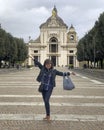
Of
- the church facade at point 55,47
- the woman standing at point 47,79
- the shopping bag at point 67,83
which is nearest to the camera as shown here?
the woman standing at point 47,79

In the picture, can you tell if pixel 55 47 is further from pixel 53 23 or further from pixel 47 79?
pixel 47 79

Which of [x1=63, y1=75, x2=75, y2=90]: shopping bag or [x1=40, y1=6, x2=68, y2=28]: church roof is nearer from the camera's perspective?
[x1=63, y1=75, x2=75, y2=90]: shopping bag

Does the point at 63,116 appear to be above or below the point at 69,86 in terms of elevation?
below

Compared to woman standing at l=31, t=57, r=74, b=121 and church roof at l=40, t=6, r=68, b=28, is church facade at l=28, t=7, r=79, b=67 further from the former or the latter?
woman standing at l=31, t=57, r=74, b=121

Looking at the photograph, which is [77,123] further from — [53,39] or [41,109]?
[53,39]

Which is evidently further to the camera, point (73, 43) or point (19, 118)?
point (73, 43)

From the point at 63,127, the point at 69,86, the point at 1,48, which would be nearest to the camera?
the point at 63,127

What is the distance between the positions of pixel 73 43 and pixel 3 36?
97.4 meters

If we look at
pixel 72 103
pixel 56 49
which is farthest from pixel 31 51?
pixel 72 103

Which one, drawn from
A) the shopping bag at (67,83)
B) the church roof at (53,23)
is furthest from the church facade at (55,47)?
the shopping bag at (67,83)

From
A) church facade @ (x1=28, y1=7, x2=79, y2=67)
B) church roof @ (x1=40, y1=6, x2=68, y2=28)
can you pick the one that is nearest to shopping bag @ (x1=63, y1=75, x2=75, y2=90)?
church facade @ (x1=28, y1=7, x2=79, y2=67)

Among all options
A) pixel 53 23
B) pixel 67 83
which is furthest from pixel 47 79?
pixel 53 23

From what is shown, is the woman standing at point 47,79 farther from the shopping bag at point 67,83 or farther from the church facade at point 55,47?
the church facade at point 55,47

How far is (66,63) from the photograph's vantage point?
194m
